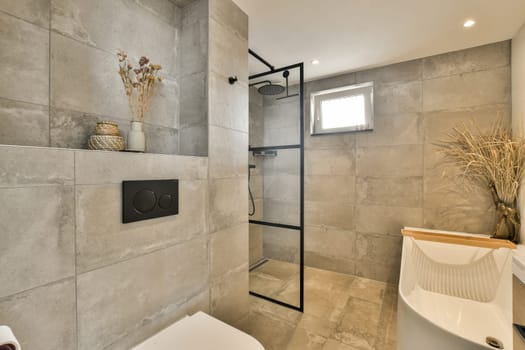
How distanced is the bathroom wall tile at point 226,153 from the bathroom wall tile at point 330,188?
55.7 inches

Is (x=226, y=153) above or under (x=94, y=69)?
under

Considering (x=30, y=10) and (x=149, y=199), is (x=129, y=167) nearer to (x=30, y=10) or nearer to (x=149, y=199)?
(x=149, y=199)

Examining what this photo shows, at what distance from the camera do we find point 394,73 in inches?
100

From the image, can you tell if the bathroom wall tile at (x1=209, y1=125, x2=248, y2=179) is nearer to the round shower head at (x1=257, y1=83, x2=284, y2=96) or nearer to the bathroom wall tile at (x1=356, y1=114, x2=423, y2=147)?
the round shower head at (x1=257, y1=83, x2=284, y2=96)

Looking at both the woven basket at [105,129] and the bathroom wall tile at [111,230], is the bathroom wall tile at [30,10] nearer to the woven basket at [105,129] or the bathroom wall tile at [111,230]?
the woven basket at [105,129]

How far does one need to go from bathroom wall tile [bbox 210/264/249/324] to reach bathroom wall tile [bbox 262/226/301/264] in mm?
1365

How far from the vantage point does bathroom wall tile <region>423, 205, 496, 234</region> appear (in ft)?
7.13

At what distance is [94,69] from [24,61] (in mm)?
267

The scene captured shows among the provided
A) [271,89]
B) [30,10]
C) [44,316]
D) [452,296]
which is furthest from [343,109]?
[44,316]

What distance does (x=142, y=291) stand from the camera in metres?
1.18

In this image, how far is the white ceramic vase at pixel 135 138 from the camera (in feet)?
4.06

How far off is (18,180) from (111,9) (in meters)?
1.03

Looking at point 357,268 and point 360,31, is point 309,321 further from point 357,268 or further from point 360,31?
point 360,31

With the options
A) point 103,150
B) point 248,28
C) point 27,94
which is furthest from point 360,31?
point 27,94
